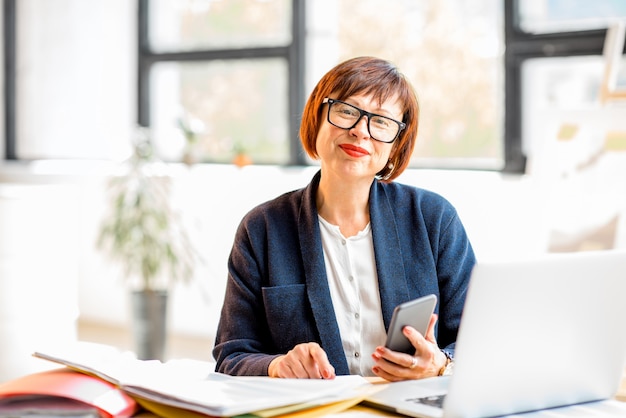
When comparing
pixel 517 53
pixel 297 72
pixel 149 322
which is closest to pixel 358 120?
pixel 517 53

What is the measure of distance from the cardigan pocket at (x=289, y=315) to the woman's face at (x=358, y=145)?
0.27 meters

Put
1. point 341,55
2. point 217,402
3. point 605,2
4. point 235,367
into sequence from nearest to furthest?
1. point 217,402
2. point 235,367
3. point 605,2
4. point 341,55

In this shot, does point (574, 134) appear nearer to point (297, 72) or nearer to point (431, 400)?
point (297, 72)

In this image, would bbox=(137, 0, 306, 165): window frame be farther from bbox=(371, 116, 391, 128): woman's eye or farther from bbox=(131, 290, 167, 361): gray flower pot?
bbox=(371, 116, 391, 128): woman's eye

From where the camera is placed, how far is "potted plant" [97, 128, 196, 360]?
451cm

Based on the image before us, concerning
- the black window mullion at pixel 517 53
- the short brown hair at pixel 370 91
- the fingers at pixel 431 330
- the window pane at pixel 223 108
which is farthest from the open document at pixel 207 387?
the window pane at pixel 223 108

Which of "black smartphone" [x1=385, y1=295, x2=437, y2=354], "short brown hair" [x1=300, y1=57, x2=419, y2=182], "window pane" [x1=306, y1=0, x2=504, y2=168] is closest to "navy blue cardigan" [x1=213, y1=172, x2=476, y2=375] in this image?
"short brown hair" [x1=300, y1=57, x2=419, y2=182]

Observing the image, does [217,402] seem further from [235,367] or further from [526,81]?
[526,81]

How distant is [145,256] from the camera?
4582 mm

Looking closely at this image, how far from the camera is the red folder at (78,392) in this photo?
1.32 meters

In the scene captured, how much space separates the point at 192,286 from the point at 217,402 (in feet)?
12.6

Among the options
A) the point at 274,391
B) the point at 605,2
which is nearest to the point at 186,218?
the point at 605,2

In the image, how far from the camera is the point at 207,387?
1374mm

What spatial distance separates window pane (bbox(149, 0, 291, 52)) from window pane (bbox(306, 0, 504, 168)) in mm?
516
